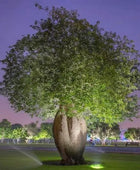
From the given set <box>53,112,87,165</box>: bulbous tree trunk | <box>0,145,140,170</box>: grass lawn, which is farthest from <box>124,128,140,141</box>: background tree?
<box>53,112,87,165</box>: bulbous tree trunk

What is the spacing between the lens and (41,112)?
106ft

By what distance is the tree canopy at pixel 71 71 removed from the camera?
29109 millimetres

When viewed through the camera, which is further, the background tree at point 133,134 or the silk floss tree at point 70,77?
the background tree at point 133,134

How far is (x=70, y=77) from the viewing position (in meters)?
28.9

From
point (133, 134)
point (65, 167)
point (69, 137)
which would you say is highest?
point (133, 134)

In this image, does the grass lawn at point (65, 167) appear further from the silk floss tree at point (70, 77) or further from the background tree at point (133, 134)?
the background tree at point (133, 134)

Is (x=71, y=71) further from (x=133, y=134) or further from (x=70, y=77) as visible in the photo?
(x=133, y=134)

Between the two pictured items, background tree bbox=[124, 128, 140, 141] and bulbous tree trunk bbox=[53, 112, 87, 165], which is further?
background tree bbox=[124, 128, 140, 141]

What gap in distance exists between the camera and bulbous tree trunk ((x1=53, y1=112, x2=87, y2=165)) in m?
31.5

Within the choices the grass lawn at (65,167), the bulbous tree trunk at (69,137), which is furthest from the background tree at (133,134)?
the bulbous tree trunk at (69,137)

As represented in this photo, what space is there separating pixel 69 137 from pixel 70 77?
18.9 feet

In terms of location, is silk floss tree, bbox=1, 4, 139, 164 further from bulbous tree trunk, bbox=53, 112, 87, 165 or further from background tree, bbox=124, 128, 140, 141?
background tree, bbox=124, 128, 140, 141

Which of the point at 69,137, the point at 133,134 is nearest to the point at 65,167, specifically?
the point at 69,137

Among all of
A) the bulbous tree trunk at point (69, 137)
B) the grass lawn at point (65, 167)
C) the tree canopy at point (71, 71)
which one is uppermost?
the tree canopy at point (71, 71)
